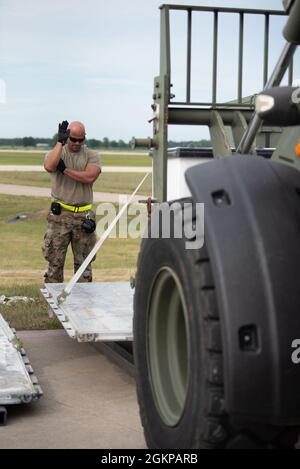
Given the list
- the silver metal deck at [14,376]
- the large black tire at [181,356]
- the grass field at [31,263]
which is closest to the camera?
the large black tire at [181,356]

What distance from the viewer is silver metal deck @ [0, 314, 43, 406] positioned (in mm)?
4547

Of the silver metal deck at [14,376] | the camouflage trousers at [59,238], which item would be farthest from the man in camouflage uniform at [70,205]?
the silver metal deck at [14,376]

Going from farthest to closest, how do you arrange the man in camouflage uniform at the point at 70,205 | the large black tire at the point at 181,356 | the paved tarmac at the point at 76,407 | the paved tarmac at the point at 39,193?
the paved tarmac at the point at 39,193
the man in camouflage uniform at the point at 70,205
the paved tarmac at the point at 76,407
the large black tire at the point at 181,356

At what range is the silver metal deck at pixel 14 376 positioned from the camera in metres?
4.55

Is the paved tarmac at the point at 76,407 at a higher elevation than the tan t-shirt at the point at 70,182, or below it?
below

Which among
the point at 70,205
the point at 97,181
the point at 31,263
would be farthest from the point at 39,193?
the point at 70,205

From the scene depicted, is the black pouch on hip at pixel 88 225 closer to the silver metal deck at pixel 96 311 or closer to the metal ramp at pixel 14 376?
the silver metal deck at pixel 96 311

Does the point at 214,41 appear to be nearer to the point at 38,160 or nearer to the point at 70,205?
the point at 70,205

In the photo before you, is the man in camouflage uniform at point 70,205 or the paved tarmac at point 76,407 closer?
the paved tarmac at point 76,407

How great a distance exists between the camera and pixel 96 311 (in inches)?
235

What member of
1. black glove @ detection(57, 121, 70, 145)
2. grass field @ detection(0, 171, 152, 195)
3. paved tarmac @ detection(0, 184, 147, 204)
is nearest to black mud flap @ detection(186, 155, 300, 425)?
black glove @ detection(57, 121, 70, 145)

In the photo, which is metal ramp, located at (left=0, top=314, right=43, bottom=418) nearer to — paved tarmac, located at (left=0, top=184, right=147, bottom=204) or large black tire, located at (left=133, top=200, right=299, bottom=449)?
large black tire, located at (left=133, top=200, right=299, bottom=449)
